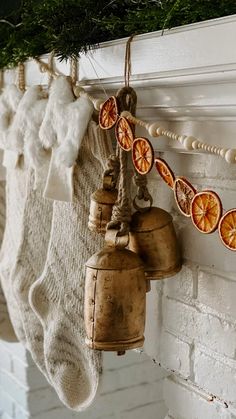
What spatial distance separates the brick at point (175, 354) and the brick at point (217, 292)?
0.10 m

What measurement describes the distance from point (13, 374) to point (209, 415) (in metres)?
0.73

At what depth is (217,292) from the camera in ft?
2.93

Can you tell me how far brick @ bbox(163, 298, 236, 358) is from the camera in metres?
0.88

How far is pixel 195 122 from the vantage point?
822 millimetres

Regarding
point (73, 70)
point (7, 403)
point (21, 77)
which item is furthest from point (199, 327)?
point (7, 403)

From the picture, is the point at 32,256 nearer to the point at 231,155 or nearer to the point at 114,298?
the point at 114,298

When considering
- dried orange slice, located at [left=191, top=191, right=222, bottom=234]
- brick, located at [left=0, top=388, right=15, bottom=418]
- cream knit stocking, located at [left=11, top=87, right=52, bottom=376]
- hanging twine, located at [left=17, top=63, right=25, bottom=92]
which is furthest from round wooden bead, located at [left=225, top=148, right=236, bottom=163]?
brick, located at [left=0, top=388, right=15, bottom=418]

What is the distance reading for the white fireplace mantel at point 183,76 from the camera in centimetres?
67

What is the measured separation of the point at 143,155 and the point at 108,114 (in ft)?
0.36

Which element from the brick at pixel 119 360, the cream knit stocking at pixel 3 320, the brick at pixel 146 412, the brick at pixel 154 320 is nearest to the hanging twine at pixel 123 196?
the brick at pixel 154 320

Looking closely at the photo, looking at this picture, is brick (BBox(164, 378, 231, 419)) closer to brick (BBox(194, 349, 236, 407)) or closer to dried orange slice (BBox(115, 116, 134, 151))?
brick (BBox(194, 349, 236, 407))

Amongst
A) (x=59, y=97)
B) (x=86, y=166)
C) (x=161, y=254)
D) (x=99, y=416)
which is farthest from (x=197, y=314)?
(x=99, y=416)

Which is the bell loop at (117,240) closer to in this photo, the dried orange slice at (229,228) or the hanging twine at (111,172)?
the hanging twine at (111,172)

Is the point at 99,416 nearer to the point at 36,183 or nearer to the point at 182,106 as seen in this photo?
the point at 36,183
